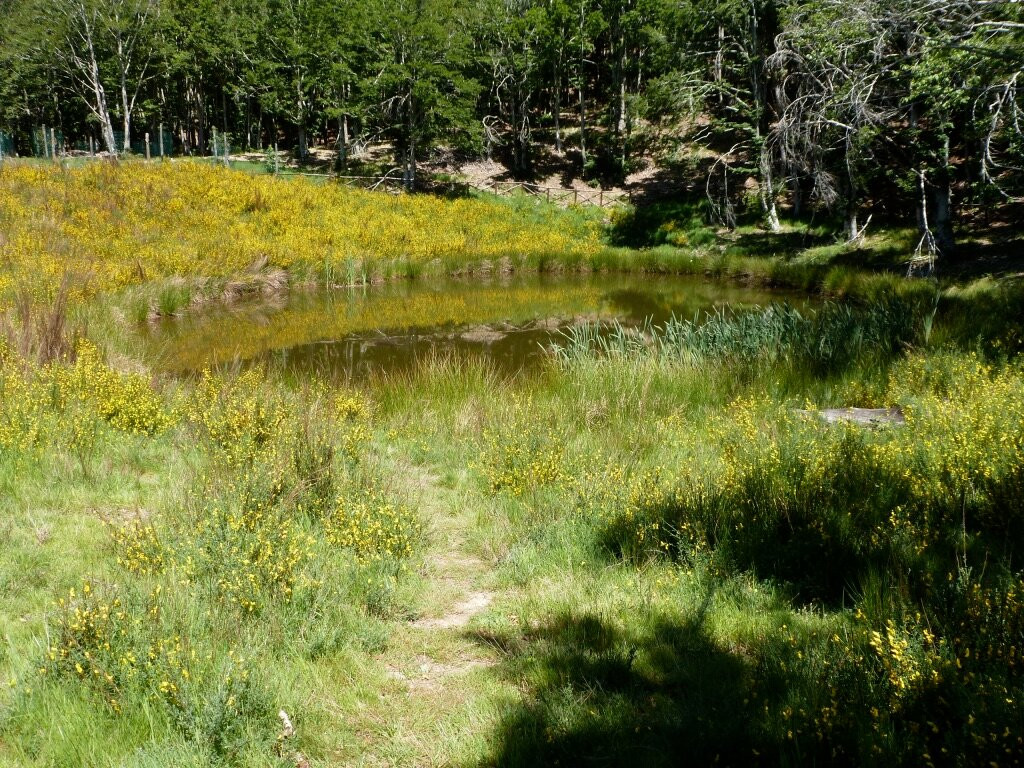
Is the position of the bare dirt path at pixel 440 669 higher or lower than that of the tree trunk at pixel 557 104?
lower

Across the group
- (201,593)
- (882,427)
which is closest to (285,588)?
(201,593)

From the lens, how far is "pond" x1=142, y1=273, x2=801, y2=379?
12.0m

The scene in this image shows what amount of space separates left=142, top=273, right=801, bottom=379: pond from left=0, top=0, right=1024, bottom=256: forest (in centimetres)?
501

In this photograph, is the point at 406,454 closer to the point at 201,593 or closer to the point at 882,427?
the point at 201,593

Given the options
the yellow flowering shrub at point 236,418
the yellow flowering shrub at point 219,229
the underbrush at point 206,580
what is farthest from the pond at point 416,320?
the underbrush at point 206,580

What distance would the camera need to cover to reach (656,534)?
421 centimetres

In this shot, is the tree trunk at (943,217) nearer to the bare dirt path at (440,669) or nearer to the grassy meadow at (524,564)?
the grassy meadow at (524,564)

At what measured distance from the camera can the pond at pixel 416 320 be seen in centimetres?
1196

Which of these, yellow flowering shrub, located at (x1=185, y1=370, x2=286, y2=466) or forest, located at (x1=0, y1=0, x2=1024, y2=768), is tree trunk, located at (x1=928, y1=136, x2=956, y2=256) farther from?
yellow flowering shrub, located at (x1=185, y1=370, x2=286, y2=466)

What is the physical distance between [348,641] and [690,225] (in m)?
29.3

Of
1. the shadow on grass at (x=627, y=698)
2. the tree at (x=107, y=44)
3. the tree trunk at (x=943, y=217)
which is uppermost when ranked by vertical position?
the tree at (x=107, y=44)

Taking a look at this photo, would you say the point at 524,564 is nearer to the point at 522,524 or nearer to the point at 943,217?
the point at 522,524

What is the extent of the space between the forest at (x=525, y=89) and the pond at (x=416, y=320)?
501 cm

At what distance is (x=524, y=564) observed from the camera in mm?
4199
